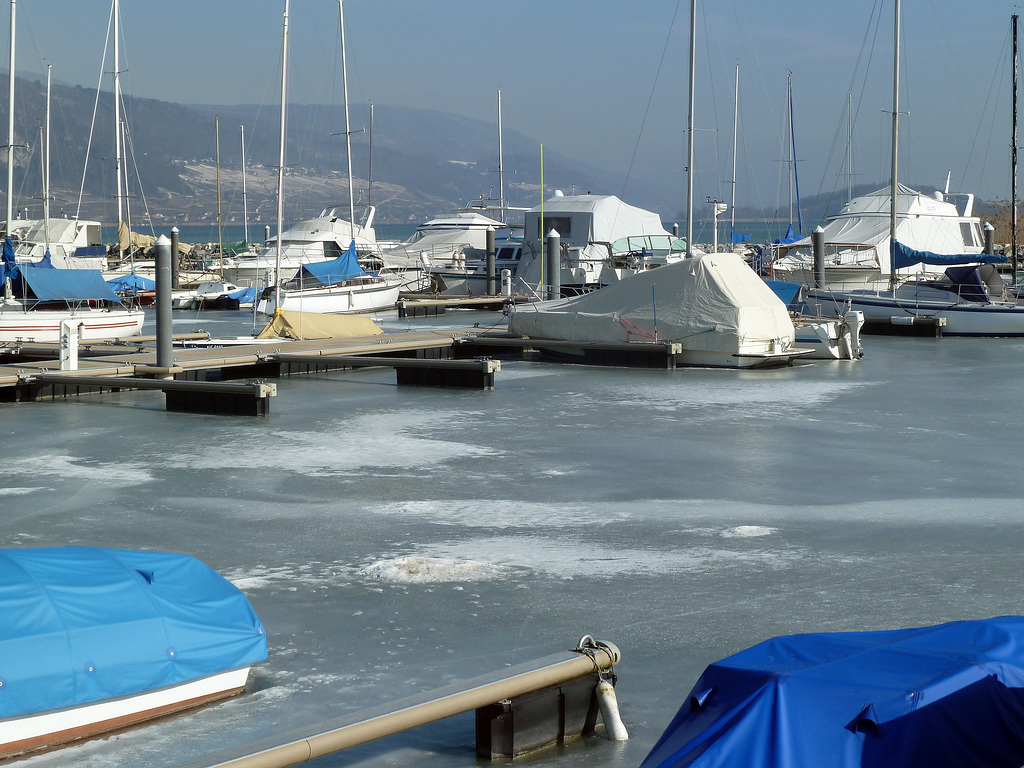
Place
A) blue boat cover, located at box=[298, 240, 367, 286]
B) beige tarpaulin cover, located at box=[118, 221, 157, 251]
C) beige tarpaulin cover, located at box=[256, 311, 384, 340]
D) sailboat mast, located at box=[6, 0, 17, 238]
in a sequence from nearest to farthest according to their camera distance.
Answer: beige tarpaulin cover, located at box=[256, 311, 384, 340]
sailboat mast, located at box=[6, 0, 17, 238]
blue boat cover, located at box=[298, 240, 367, 286]
beige tarpaulin cover, located at box=[118, 221, 157, 251]

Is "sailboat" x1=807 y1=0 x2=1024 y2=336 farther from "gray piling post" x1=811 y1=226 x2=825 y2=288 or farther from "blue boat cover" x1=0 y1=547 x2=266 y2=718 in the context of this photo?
"blue boat cover" x1=0 y1=547 x2=266 y2=718

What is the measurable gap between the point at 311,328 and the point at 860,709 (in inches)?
842

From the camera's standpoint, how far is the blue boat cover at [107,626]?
17.3 ft

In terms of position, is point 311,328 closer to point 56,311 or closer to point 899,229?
point 56,311

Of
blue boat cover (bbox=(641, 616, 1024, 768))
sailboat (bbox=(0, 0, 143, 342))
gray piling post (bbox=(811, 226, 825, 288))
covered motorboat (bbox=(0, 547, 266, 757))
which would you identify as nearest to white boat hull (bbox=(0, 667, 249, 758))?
covered motorboat (bbox=(0, 547, 266, 757))

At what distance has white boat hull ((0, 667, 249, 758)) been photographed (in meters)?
5.27

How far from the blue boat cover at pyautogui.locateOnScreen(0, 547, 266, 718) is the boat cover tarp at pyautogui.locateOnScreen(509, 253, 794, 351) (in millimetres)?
16887

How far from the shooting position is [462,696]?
5.26 metres

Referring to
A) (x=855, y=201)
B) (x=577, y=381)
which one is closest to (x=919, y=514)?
(x=577, y=381)

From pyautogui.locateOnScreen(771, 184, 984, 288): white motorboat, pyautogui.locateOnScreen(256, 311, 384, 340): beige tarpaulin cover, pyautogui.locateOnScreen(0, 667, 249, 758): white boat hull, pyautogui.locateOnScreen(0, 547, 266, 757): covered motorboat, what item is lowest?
pyautogui.locateOnScreen(0, 667, 249, 758): white boat hull

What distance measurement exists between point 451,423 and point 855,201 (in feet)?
107

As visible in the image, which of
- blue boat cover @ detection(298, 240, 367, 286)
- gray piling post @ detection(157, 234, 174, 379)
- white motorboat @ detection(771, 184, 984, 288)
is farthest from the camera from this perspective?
white motorboat @ detection(771, 184, 984, 288)

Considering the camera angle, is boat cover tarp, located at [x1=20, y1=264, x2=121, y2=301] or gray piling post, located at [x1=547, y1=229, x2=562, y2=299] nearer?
boat cover tarp, located at [x1=20, y1=264, x2=121, y2=301]

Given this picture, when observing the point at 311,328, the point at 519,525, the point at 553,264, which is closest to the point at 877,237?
the point at 553,264
